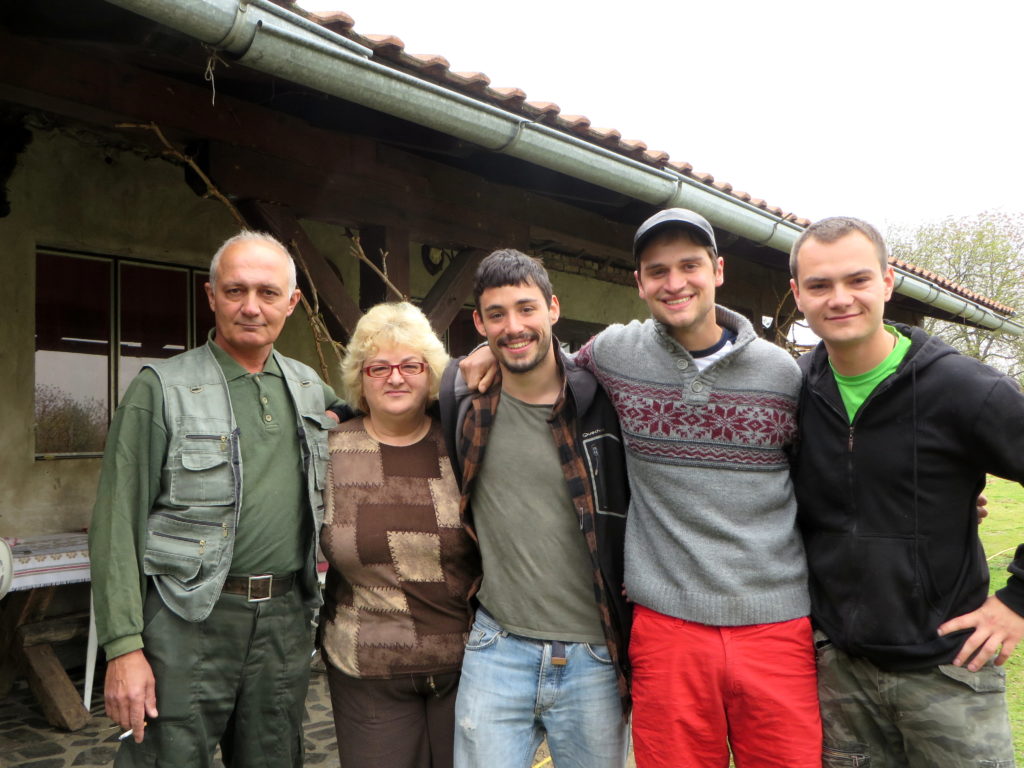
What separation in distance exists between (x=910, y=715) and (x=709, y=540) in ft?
1.82

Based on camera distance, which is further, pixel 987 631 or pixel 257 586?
pixel 257 586

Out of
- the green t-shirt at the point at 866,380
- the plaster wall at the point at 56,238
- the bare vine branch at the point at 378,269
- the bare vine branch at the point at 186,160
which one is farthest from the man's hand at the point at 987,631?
the plaster wall at the point at 56,238

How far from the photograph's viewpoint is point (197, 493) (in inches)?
80.0

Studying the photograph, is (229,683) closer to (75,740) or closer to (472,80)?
(75,740)

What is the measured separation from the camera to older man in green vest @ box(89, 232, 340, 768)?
1954 mm

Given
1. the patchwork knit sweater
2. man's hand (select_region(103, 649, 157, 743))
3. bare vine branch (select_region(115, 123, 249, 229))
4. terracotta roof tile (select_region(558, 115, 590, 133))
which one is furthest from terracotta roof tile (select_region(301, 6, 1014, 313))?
man's hand (select_region(103, 649, 157, 743))

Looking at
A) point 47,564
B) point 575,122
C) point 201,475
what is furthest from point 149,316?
point 201,475

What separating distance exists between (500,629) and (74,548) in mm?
2855

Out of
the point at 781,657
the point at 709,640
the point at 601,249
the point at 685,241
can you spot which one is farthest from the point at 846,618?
the point at 601,249

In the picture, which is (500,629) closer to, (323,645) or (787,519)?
(323,645)

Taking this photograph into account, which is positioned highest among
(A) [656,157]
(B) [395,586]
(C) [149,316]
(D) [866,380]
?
(A) [656,157]

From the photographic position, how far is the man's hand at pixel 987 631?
5.46ft

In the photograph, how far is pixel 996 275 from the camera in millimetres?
26203

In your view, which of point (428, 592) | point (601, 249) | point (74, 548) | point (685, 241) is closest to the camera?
point (685, 241)
